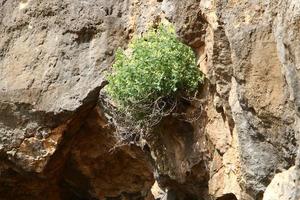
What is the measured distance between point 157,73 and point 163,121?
16.4 inches

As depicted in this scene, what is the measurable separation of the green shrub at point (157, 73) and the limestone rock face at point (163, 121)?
91mm

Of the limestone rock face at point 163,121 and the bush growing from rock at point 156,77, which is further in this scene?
the bush growing from rock at point 156,77

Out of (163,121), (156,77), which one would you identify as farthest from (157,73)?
(163,121)

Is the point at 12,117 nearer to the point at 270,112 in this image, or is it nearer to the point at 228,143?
the point at 228,143

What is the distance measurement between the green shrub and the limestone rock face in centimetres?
9

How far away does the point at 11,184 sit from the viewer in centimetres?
636

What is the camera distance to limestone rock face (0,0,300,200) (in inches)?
139

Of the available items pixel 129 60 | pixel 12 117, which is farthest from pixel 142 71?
pixel 12 117

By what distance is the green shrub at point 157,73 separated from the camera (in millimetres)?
4488

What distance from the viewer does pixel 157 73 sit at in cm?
448

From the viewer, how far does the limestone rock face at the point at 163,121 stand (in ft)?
11.6

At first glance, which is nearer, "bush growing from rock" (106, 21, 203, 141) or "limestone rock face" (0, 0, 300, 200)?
"limestone rock face" (0, 0, 300, 200)

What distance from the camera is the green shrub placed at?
449cm

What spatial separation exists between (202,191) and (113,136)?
997mm
